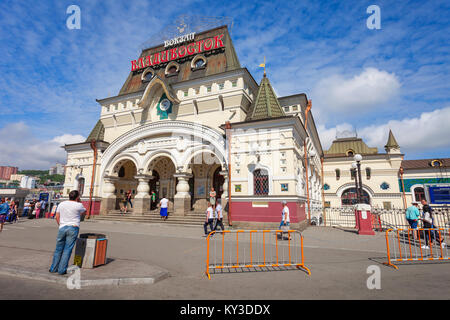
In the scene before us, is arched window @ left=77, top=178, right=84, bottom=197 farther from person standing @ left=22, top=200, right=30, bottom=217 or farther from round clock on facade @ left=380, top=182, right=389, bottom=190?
round clock on facade @ left=380, top=182, right=389, bottom=190

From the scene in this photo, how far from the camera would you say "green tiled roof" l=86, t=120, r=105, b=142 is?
21881mm

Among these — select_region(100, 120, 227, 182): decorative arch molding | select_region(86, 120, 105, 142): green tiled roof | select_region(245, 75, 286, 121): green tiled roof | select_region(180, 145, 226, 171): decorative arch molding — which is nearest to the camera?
select_region(245, 75, 286, 121): green tiled roof

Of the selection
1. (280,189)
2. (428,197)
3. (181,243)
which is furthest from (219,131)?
(428,197)

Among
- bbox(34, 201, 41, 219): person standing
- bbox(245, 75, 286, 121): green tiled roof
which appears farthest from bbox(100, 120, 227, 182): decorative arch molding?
bbox(34, 201, 41, 219): person standing

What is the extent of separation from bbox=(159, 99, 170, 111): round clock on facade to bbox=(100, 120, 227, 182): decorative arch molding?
6.70 ft

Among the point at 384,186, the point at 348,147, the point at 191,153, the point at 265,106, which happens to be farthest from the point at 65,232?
the point at 348,147

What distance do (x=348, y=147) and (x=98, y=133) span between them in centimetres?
2934

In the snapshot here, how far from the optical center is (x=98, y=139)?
851 inches

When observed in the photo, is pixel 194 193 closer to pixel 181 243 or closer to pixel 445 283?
pixel 181 243

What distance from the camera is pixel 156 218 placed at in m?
16.1

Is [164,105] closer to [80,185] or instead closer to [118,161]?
[118,161]

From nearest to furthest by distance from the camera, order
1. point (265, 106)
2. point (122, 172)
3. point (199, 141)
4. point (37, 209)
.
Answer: point (265, 106) → point (199, 141) → point (37, 209) → point (122, 172)

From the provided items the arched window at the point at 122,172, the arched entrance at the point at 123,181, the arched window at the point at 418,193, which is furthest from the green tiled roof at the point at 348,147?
the arched window at the point at 122,172
